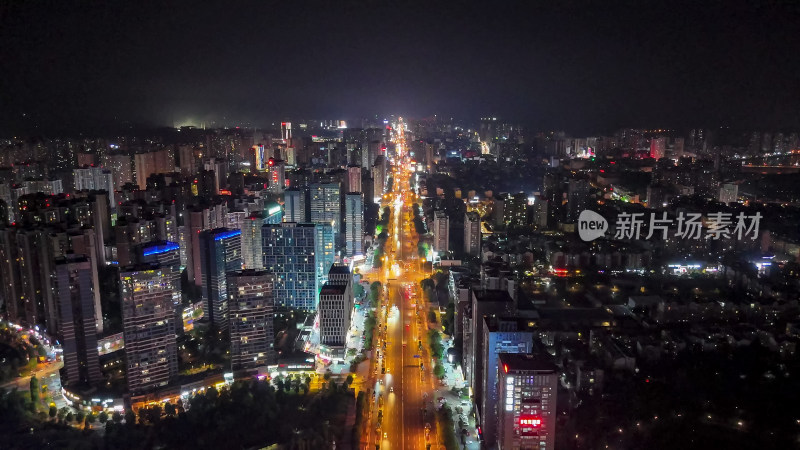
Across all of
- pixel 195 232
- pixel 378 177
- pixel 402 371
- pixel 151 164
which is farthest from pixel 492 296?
Result: pixel 151 164

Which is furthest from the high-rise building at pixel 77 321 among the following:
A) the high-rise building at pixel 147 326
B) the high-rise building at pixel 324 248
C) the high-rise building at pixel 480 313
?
the high-rise building at pixel 480 313

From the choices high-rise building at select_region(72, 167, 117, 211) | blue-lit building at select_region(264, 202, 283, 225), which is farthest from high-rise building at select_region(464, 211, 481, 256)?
high-rise building at select_region(72, 167, 117, 211)

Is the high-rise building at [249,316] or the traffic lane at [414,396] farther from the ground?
the high-rise building at [249,316]

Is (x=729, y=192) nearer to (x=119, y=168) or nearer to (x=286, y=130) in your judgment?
(x=119, y=168)

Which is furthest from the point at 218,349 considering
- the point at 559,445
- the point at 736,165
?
the point at 736,165

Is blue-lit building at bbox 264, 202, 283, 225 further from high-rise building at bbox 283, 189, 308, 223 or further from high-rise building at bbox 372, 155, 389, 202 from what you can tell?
high-rise building at bbox 372, 155, 389, 202

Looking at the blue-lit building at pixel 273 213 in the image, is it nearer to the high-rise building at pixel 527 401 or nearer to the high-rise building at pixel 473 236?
the high-rise building at pixel 473 236
